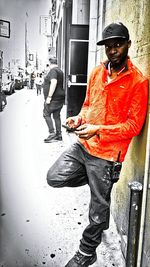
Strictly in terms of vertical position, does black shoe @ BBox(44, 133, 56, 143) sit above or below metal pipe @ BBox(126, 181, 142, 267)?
above

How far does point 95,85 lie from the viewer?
5.33 ft

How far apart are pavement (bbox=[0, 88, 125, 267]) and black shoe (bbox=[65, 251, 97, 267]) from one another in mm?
68

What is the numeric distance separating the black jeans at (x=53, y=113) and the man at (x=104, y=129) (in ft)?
0.36

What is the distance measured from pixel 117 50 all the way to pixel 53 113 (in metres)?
0.50

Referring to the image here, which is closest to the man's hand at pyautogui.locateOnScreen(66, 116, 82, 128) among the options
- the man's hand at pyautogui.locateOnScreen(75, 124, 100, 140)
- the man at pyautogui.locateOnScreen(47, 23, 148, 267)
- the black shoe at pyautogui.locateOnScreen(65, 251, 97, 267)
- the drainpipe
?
the man at pyautogui.locateOnScreen(47, 23, 148, 267)

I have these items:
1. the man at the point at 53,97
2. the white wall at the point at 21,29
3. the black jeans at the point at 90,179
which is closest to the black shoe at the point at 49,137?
the man at the point at 53,97

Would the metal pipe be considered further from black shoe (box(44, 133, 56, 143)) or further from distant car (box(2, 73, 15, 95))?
distant car (box(2, 73, 15, 95))

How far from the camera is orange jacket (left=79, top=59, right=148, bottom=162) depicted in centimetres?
150

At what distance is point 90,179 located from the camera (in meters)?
1.70

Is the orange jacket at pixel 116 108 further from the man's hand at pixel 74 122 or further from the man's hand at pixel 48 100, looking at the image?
the man's hand at pixel 48 100

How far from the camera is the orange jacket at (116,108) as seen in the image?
4.93 ft

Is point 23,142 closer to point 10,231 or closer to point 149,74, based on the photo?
point 10,231

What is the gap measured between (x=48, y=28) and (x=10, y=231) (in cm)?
116

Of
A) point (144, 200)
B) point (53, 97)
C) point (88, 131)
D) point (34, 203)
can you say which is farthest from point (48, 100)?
point (144, 200)
